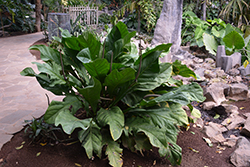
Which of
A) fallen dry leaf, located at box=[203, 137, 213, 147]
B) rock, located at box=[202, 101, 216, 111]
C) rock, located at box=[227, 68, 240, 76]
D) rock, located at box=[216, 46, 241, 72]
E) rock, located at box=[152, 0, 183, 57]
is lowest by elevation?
fallen dry leaf, located at box=[203, 137, 213, 147]

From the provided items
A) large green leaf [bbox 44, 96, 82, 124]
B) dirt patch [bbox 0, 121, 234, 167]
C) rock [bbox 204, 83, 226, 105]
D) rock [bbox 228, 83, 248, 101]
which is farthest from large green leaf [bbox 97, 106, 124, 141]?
rock [bbox 228, 83, 248, 101]

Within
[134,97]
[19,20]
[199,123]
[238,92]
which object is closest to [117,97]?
[134,97]

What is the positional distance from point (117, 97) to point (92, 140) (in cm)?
45

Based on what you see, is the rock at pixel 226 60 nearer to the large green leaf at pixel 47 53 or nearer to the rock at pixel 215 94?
the rock at pixel 215 94

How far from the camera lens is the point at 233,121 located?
2.55 metres

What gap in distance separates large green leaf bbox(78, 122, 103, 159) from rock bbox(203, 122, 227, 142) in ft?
4.21

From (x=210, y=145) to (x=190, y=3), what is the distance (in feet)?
23.8

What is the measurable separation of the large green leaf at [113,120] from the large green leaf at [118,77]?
0.71ft

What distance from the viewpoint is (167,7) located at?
5.66 metres

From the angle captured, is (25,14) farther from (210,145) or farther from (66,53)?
(210,145)

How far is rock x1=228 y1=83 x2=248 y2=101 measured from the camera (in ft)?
10.7

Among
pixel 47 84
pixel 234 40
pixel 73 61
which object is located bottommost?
pixel 47 84

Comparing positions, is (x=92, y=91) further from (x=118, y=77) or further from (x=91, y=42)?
(x=91, y=42)

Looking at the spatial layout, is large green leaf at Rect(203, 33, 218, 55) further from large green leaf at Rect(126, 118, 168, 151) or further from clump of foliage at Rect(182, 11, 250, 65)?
large green leaf at Rect(126, 118, 168, 151)
